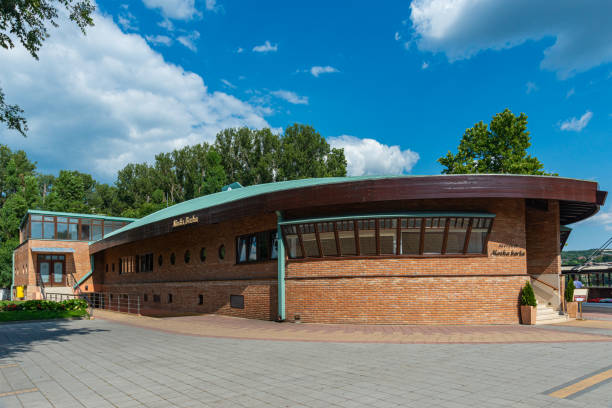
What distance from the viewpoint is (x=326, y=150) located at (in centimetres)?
6231

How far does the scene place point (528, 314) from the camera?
14.6m

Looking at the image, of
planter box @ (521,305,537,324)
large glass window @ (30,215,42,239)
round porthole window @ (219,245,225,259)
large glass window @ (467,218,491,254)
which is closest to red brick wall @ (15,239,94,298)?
large glass window @ (30,215,42,239)

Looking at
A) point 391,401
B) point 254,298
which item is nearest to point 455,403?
point 391,401

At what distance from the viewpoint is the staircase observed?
1548 centimetres

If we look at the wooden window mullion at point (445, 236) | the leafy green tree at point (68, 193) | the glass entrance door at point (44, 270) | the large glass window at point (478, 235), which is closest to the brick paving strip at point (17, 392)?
the wooden window mullion at point (445, 236)

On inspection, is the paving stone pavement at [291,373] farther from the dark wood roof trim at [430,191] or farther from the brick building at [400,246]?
the dark wood roof trim at [430,191]

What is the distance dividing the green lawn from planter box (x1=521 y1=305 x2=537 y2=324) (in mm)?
18122

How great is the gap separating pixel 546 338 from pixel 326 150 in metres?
51.8

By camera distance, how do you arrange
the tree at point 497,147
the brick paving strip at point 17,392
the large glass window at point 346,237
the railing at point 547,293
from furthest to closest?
the tree at point 497,147, the railing at point 547,293, the large glass window at point 346,237, the brick paving strip at point 17,392

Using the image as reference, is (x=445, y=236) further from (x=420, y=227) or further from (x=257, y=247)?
(x=257, y=247)

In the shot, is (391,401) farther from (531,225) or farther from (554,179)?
(531,225)

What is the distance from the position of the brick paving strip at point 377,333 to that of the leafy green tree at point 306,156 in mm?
43304

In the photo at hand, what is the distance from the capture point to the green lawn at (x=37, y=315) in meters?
18.6

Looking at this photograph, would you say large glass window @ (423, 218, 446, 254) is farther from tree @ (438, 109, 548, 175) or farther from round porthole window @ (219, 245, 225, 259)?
tree @ (438, 109, 548, 175)
